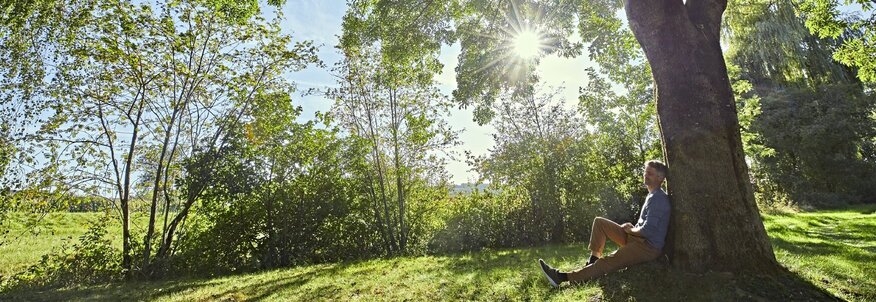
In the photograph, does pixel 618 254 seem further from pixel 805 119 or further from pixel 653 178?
pixel 805 119

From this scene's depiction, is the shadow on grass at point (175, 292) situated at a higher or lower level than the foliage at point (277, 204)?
lower

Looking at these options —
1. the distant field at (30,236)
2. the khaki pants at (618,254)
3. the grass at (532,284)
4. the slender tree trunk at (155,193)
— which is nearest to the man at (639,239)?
the khaki pants at (618,254)

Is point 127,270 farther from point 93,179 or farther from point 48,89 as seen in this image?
point 48,89

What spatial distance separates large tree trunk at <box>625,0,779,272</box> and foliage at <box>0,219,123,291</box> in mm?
13486

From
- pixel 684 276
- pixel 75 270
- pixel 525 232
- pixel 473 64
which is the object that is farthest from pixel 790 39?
pixel 75 270

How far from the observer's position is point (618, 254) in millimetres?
4766

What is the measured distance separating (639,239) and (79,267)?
45.1 feet

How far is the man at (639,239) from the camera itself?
15.1 feet

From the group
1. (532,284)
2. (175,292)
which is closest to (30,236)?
(175,292)

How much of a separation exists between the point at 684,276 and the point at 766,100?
85.3 feet

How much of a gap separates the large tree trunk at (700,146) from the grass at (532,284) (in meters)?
0.27

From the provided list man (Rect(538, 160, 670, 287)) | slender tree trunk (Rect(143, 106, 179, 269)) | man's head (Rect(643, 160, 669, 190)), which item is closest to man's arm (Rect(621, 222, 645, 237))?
man (Rect(538, 160, 670, 287))

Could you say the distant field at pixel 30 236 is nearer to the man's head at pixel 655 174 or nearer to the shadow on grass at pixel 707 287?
the shadow on grass at pixel 707 287

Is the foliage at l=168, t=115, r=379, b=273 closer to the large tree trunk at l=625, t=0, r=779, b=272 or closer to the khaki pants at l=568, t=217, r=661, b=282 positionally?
the khaki pants at l=568, t=217, r=661, b=282
